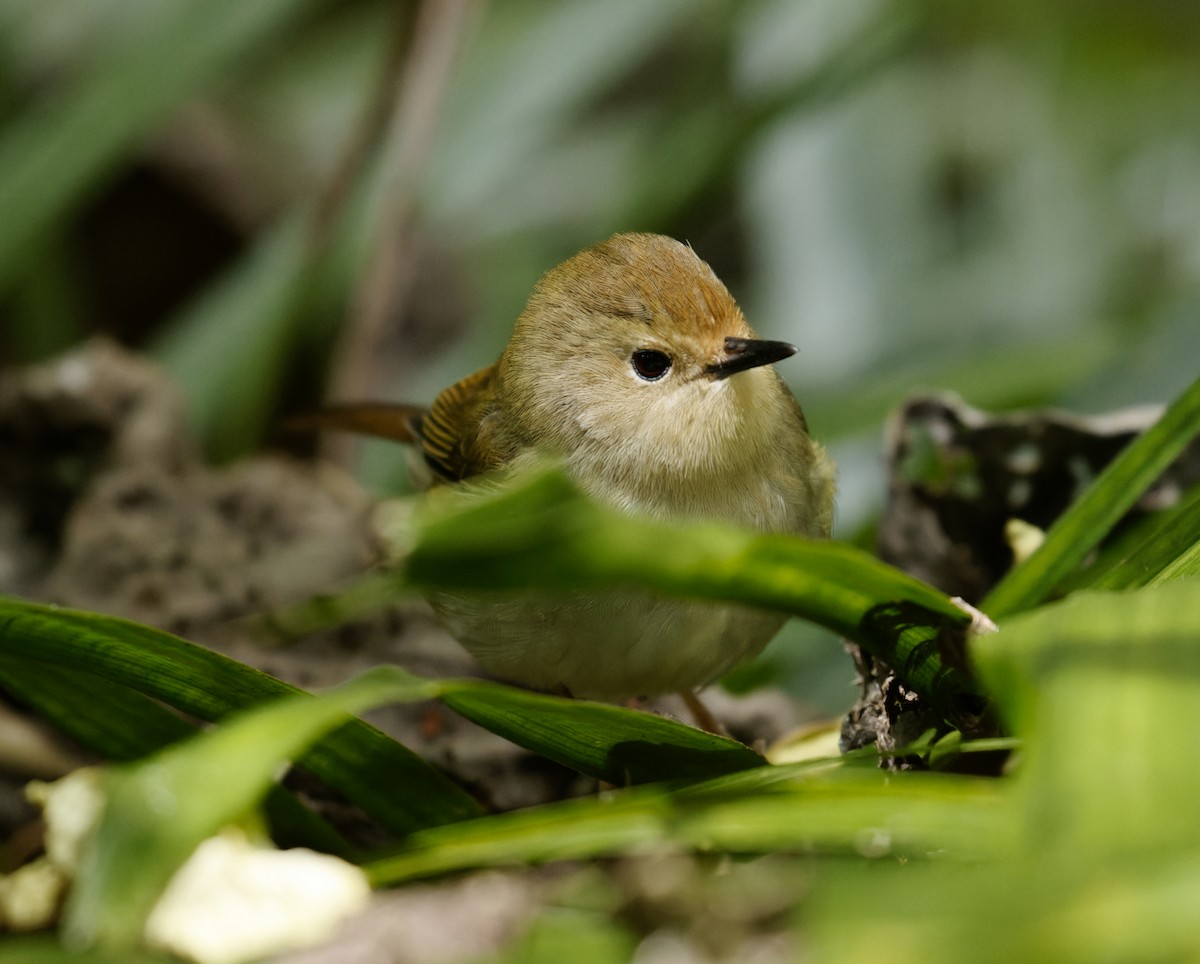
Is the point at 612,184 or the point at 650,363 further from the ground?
the point at 612,184

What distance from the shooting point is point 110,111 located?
3654 millimetres

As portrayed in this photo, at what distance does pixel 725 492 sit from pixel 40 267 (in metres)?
3.15

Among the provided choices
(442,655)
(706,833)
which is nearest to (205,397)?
(442,655)

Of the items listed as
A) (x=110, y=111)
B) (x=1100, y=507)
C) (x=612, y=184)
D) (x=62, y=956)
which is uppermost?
(x=612, y=184)

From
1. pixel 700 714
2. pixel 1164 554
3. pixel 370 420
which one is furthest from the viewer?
pixel 370 420

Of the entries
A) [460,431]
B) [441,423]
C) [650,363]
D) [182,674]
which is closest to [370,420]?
[441,423]

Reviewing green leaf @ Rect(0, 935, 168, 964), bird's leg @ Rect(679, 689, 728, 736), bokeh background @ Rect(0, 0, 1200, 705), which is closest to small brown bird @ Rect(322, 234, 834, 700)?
bird's leg @ Rect(679, 689, 728, 736)

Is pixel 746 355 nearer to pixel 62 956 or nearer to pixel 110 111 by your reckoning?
pixel 62 956

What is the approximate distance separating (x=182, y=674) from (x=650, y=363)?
1054 millimetres

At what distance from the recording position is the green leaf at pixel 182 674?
1.47 m

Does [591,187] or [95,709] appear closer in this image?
[95,709]

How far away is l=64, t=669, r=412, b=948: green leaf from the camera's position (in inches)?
40.0

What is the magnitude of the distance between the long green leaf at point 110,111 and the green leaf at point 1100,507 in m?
2.67

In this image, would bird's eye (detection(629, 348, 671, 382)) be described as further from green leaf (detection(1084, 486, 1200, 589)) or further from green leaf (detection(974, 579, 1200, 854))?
green leaf (detection(974, 579, 1200, 854))
